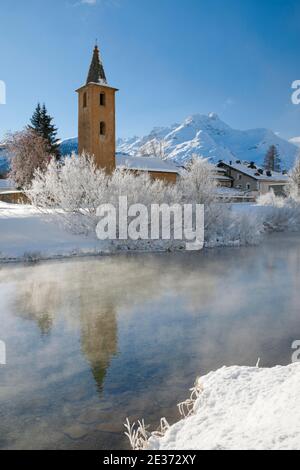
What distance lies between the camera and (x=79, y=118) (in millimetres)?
39344

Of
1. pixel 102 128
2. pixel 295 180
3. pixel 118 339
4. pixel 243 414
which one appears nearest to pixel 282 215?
pixel 295 180

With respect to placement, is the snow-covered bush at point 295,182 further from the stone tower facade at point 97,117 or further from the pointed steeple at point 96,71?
the pointed steeple at point 96,71

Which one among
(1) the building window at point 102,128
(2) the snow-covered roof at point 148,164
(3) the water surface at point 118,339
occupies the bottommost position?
(3) the water surface at point 118,339

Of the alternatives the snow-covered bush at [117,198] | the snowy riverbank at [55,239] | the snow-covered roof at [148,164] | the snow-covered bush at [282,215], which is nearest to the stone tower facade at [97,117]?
the snow-covered roof at [148,164]

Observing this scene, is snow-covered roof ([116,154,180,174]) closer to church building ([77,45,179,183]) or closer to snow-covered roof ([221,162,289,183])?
church building ([77,45,179,183])

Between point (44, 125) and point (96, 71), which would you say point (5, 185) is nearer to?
point (44, 125)

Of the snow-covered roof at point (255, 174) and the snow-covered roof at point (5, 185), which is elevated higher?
the snow-covered roof at point (255, 174)

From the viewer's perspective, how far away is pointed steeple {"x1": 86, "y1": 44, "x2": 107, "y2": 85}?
3797cm

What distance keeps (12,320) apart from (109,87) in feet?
107

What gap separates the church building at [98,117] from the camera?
3750 centimetres

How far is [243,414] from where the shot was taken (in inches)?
179

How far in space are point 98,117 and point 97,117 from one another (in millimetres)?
129

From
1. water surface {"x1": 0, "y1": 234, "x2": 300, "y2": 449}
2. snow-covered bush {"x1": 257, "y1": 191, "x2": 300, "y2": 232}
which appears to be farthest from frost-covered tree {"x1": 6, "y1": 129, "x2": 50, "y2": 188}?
water surface {"x1": 0, "y1": 234, "x2": 300, "y2": 449}

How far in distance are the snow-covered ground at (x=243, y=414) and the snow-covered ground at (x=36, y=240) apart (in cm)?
1555
